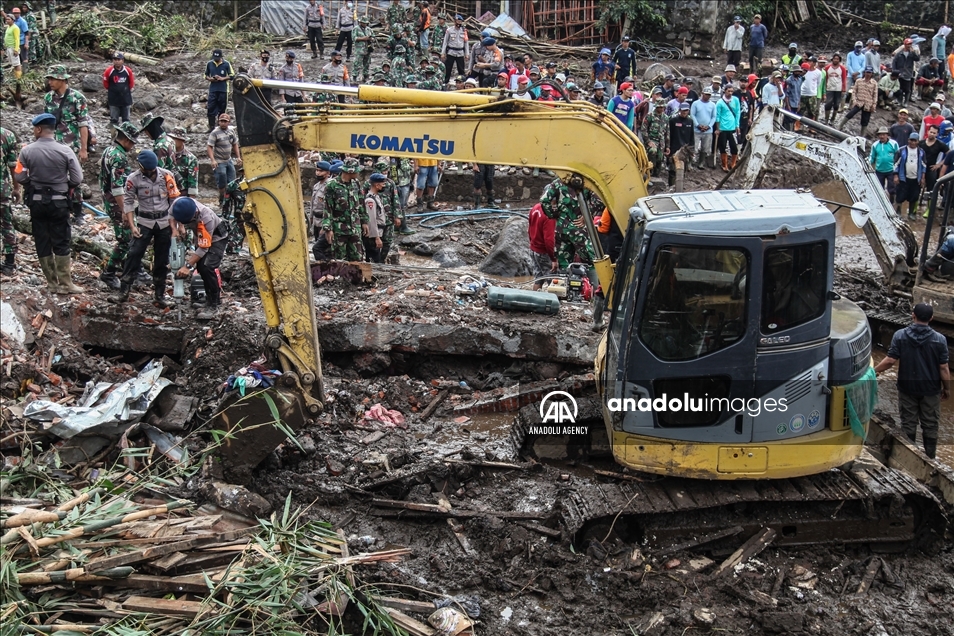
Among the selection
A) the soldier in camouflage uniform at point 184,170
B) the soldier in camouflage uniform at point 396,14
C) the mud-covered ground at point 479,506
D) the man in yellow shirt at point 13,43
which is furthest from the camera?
the soldier in camouflage uniform at point 396,14

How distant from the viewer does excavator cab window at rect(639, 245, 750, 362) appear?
643cm

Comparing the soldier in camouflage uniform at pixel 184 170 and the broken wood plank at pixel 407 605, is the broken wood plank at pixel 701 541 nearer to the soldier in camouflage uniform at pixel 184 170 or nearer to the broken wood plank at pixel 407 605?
the broken wood plank at pixel 407 605

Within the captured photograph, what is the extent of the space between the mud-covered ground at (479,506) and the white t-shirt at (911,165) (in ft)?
30.2

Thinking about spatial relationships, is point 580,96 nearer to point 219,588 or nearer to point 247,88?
point 247,88

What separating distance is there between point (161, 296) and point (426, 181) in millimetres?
7103

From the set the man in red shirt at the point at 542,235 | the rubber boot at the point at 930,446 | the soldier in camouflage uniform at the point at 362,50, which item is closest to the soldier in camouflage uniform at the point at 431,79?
the soldier in camouflage uniform at the point at 362,50

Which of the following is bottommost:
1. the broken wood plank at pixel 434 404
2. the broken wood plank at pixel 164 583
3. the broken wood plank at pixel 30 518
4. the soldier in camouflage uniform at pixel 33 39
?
the broken wood plank at pixel 434 404

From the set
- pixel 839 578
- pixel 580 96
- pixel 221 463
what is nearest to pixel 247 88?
pixel 221 463

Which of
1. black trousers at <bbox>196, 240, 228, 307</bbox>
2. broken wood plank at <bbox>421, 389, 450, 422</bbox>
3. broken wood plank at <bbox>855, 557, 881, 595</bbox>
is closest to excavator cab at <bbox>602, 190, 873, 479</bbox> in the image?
broken wood plank at <bbox>855, 557, 881, 595</bbox>

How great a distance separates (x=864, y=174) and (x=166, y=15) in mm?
18861

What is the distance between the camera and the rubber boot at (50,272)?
10188 mm

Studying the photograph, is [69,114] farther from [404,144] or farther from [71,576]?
[71,576]

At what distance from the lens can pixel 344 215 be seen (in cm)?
1232

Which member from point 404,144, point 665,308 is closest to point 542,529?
point 665,308
